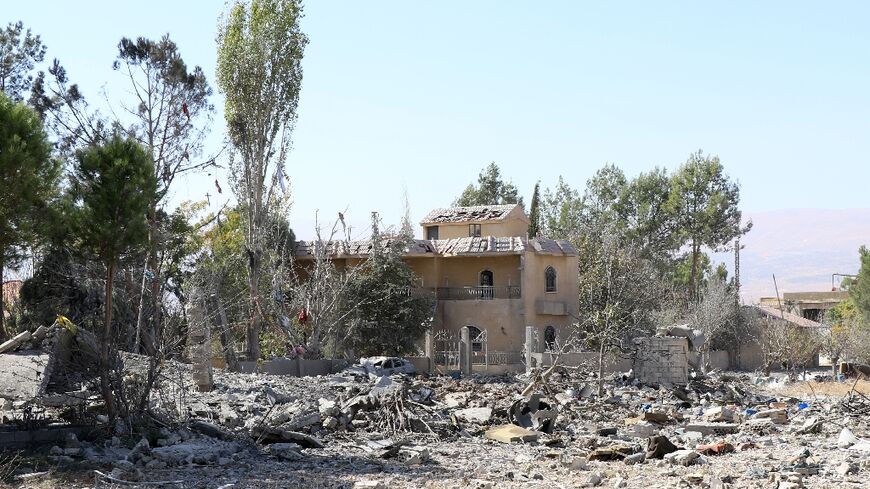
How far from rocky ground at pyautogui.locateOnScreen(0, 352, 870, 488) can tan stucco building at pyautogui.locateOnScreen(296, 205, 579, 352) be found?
19.0 metres

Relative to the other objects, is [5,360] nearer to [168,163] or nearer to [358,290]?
[168,163]

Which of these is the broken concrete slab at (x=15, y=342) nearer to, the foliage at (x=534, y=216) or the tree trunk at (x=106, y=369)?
the tree trunk at (x=106, y=369)

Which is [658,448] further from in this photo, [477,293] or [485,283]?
[485,283]

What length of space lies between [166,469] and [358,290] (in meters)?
26.4

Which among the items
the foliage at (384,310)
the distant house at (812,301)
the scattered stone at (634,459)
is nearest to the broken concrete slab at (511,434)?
the scattered stone at (634,459)

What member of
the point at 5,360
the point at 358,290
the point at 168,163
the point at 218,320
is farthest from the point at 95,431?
the point at 358,290

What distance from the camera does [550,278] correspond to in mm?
44531

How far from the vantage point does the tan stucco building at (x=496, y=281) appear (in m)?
42.3

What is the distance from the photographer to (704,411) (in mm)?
21672

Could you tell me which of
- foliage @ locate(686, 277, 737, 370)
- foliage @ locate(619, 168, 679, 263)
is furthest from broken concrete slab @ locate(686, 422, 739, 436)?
foliage @ locate(619, 168, 679, 263)

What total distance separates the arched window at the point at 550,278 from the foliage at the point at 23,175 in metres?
30.2

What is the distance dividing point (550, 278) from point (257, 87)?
15955 mm

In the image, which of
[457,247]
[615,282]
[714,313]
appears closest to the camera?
[615,282]

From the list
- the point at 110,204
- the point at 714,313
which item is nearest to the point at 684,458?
the point at 110,204
